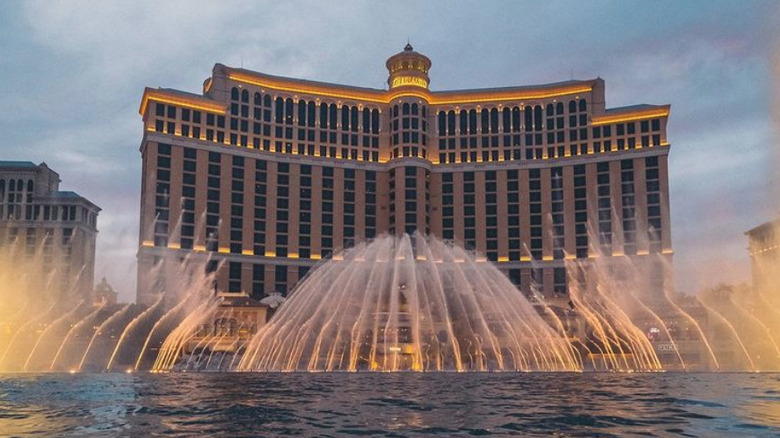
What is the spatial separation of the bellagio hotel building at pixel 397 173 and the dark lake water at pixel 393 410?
91.3m

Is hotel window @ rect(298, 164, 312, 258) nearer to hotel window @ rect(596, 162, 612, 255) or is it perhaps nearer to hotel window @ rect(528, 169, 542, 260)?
hotel window @ rect(528, 169, 542, 260)

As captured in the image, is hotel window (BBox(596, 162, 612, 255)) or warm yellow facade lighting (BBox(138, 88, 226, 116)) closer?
warm yellow facade lighting (BBox(138, 88, 226, 116))

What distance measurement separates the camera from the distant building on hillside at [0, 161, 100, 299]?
170250mm

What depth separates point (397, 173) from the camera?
143 meters

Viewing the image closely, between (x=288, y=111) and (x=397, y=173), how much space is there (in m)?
24.2

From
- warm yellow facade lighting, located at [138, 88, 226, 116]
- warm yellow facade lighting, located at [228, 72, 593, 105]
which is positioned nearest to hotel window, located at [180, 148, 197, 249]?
warm yellow facade lighting, located at [138, 88, 226, 116]

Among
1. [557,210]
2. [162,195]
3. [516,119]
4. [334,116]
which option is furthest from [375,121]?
[162,195]

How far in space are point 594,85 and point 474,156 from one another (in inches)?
1044

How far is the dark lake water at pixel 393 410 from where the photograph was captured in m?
22.4

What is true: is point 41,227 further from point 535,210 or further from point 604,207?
point 604,207

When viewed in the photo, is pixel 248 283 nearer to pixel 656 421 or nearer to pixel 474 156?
pixel 474 156

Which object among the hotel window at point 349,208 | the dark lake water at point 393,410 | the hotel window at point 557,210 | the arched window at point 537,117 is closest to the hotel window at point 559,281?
the hotel window at point 557,210

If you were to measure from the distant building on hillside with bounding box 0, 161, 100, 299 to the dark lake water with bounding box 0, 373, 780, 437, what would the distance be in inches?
5569

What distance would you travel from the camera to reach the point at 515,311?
8188 cm
